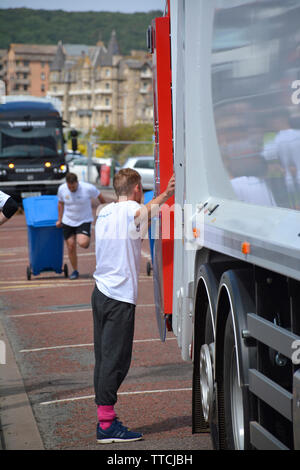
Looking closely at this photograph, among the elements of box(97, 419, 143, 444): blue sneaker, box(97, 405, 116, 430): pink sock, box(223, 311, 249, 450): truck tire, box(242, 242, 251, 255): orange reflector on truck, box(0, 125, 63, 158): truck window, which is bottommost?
box(97, 419, 143, 444): blue sneaker

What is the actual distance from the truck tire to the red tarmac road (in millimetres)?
1038

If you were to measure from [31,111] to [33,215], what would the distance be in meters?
17.5

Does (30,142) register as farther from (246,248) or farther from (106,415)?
(246,248)

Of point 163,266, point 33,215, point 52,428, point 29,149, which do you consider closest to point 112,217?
point 163,266

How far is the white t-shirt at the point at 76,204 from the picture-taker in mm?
14570

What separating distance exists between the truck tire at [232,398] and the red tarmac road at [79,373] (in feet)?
3.41

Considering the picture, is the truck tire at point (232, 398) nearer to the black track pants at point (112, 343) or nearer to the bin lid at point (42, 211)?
the black track pants at point (112, 343)

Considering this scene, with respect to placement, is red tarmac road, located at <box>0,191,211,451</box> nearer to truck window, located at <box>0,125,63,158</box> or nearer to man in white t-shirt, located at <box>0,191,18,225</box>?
man in white t-shirt, located at <box>0,191,18,225</box>

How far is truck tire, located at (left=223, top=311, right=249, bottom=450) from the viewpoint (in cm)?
444

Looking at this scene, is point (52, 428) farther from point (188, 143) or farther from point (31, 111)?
point (31, 111)

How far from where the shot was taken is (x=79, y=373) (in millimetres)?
8070

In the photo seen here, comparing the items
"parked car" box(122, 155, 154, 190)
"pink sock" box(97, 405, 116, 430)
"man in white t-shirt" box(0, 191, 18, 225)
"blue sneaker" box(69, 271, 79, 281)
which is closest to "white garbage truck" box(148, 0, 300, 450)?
"pink sock" box(97, 405, 116, 430)

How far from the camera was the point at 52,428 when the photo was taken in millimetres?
6316

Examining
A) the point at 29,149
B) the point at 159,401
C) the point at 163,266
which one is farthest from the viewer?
the point at 29,149
